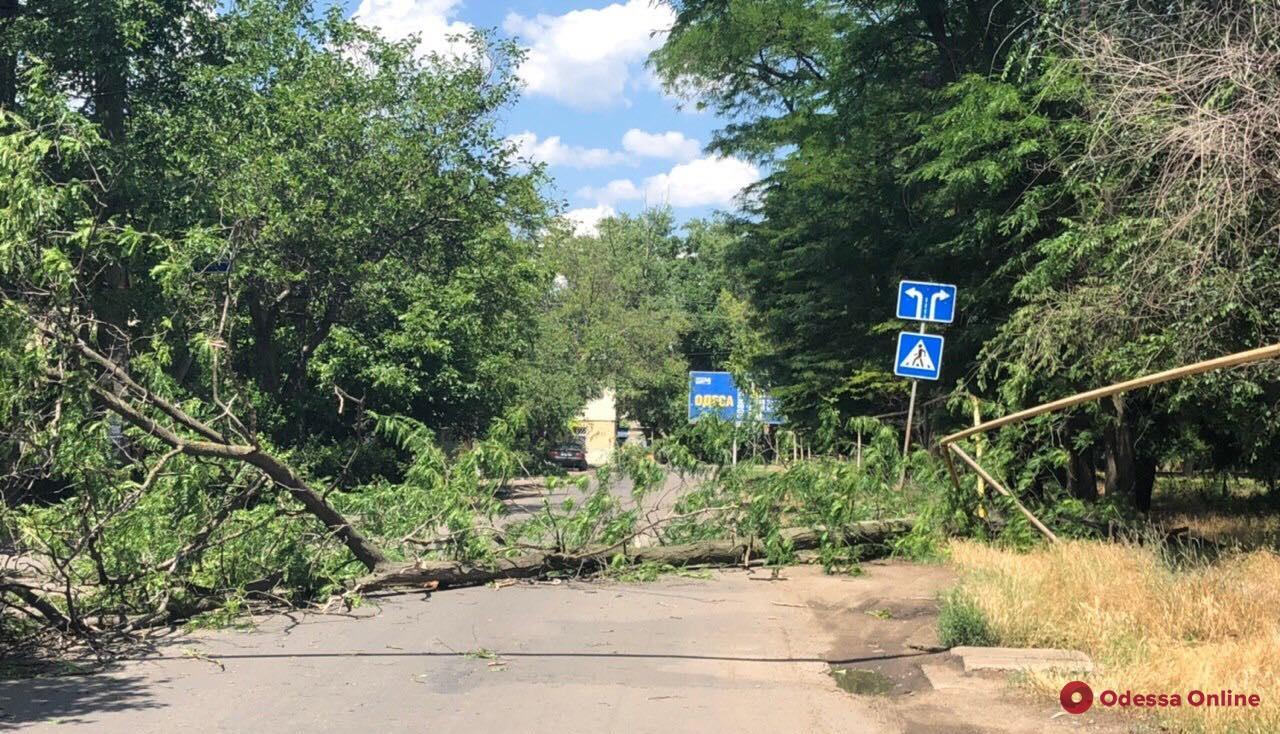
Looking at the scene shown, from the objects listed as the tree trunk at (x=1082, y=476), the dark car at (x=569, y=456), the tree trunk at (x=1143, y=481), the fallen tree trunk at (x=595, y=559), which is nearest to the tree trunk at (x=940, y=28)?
the tree trunk at (x=1082, y=476)

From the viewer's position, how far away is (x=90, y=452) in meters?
9.50

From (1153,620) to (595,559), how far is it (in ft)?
20.6

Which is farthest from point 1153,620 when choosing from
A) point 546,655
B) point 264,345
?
point 264,345

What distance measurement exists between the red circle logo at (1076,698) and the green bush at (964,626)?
1.51 m

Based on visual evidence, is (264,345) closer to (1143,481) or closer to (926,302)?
(926,302)

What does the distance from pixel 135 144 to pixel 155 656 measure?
13604 mm

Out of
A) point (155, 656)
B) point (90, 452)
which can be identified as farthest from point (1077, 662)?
point (90, 452)

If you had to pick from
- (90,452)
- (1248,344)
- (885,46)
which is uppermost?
(885,46)

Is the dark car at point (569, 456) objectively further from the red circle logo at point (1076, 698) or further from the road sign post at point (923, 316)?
the red circle logo at point (1076, 698)

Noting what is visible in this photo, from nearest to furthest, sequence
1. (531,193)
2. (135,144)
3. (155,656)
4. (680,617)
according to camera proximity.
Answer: (155,656) → (680,617) → (135,144) → (531,193)

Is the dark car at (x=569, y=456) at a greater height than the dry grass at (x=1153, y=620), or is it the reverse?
the dry grass at (x=1153, y=620)

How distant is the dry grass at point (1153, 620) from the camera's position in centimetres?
630

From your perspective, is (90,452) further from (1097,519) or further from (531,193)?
(531,193)

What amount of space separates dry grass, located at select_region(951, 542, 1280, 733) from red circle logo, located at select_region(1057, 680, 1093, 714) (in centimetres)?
16
